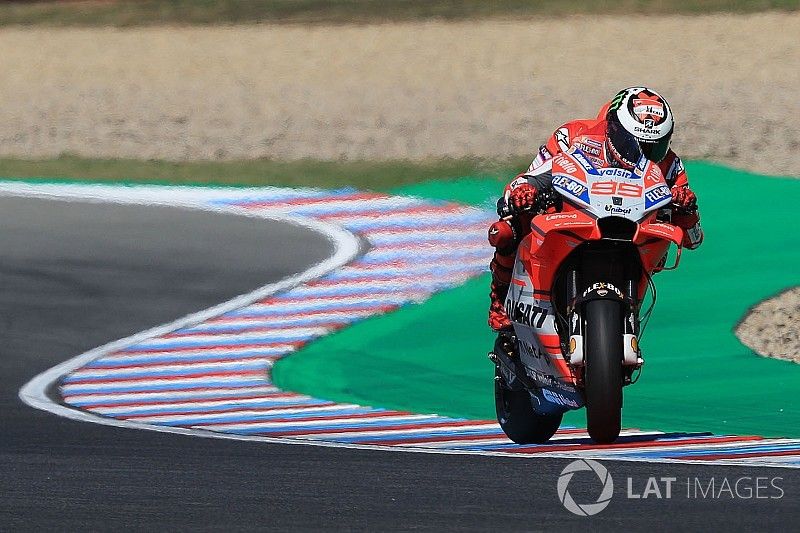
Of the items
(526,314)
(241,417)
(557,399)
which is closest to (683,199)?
(526,314)

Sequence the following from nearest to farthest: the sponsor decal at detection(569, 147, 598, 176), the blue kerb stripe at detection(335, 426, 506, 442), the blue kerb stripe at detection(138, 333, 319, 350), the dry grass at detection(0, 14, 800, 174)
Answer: the sponsor decal at detection(569, 147, 598, 176), the blue kerb stripe at detection(335, 426, 506, 442), the blue kerb stripe at detection(138, 333, 319, 350), the dry grass at detection(0, 14, 800, 174)

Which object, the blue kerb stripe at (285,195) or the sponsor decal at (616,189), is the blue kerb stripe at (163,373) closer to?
the sponsor decal at (616,189)

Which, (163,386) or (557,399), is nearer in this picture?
(557,399)

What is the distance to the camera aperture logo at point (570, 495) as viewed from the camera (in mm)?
6391

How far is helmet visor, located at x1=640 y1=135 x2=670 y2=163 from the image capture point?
792 cm

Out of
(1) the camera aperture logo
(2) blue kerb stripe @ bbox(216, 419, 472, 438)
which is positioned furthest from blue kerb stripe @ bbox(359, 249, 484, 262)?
(1) the camera aperture logo

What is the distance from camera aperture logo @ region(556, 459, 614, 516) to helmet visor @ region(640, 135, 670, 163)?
1444 mm

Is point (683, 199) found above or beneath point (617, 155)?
beneath

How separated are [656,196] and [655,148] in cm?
32

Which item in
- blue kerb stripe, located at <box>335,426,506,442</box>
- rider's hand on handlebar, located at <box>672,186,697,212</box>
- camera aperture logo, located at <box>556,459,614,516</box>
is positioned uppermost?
rider's hand on handlebar, located at <box>672,186,697,212</box>

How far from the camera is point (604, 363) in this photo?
7484 mm

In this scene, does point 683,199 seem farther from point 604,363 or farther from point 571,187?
point 604,363

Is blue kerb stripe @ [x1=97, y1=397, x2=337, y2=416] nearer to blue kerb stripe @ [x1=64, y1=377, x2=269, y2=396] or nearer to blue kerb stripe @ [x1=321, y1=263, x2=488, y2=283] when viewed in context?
blue kerb stripe @ [x1=64, y1=377, x2=269, y2=396]

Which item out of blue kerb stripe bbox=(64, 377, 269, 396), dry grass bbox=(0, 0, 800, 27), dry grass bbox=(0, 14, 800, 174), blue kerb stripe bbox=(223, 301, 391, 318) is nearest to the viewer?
blue kerb stripe bbox=(64, 377, 269, 396)
